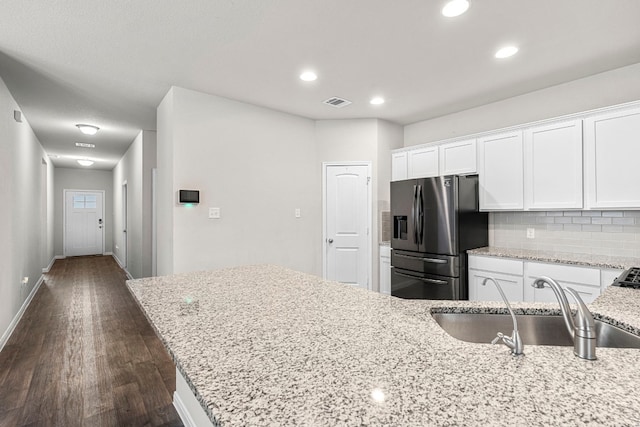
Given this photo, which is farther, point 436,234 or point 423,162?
point 423,162

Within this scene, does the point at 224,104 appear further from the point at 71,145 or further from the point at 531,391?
the point at 71,145

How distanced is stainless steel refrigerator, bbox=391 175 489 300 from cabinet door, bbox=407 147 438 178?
0.43 m

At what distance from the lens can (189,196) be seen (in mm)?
3418

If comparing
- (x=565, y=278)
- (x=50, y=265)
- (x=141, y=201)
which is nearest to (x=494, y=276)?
(x=565, y=278)

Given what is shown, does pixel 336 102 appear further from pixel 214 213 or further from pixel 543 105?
pixel 543 105

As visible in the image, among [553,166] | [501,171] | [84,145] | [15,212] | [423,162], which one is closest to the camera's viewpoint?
[553,166]

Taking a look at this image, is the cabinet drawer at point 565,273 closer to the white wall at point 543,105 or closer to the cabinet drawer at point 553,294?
the cabinet drawer at point 553,294

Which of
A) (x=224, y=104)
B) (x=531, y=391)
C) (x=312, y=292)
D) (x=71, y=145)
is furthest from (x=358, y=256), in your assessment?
(x=71, y=145)

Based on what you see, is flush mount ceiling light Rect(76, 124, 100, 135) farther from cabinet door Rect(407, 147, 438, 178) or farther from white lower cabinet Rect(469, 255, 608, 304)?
white lower cabinet Rect(469, 255, 608, 304)

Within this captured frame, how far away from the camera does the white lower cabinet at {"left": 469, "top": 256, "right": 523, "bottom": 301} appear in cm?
Result: 314

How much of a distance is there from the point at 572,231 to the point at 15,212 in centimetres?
609

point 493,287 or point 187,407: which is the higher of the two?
point 493,287

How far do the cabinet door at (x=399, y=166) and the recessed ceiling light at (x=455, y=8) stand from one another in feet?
7.80

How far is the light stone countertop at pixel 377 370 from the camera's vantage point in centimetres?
64
